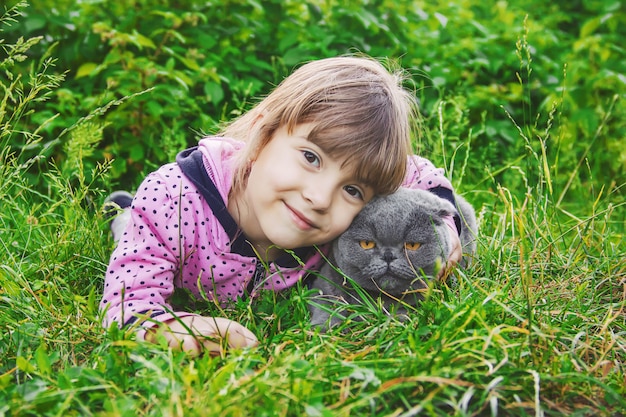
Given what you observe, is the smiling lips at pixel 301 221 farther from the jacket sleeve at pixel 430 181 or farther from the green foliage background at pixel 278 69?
the green foliage background at pixel 278 69

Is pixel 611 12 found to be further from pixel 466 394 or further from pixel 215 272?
pixel 466 394

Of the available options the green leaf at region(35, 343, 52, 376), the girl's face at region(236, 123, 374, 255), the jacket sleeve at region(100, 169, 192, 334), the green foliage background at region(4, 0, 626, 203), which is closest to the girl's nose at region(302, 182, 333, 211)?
the girl's face at region(236, 123, 374, 255)

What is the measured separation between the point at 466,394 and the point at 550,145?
3.14 meters

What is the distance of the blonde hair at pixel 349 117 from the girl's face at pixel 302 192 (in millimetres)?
36

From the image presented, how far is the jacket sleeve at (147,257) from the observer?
2156 mm

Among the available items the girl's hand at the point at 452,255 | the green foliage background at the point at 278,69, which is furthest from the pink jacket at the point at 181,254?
the green foliage background at the point at 278,69

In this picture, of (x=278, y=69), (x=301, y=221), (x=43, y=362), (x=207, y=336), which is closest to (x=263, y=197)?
(x=301, y=221)

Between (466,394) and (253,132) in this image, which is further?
(253,132)

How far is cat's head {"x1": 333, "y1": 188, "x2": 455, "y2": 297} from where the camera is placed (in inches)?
83.4

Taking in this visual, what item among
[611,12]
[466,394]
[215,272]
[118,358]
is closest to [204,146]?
[215,272]

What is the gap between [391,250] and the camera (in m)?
2.12

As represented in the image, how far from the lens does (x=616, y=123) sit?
4215mm

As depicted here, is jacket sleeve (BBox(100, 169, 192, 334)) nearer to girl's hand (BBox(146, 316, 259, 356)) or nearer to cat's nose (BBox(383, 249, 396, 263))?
girl's hand (BBox(146, 316, 259, 356))

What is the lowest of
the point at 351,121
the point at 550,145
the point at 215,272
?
the point at 550,145
